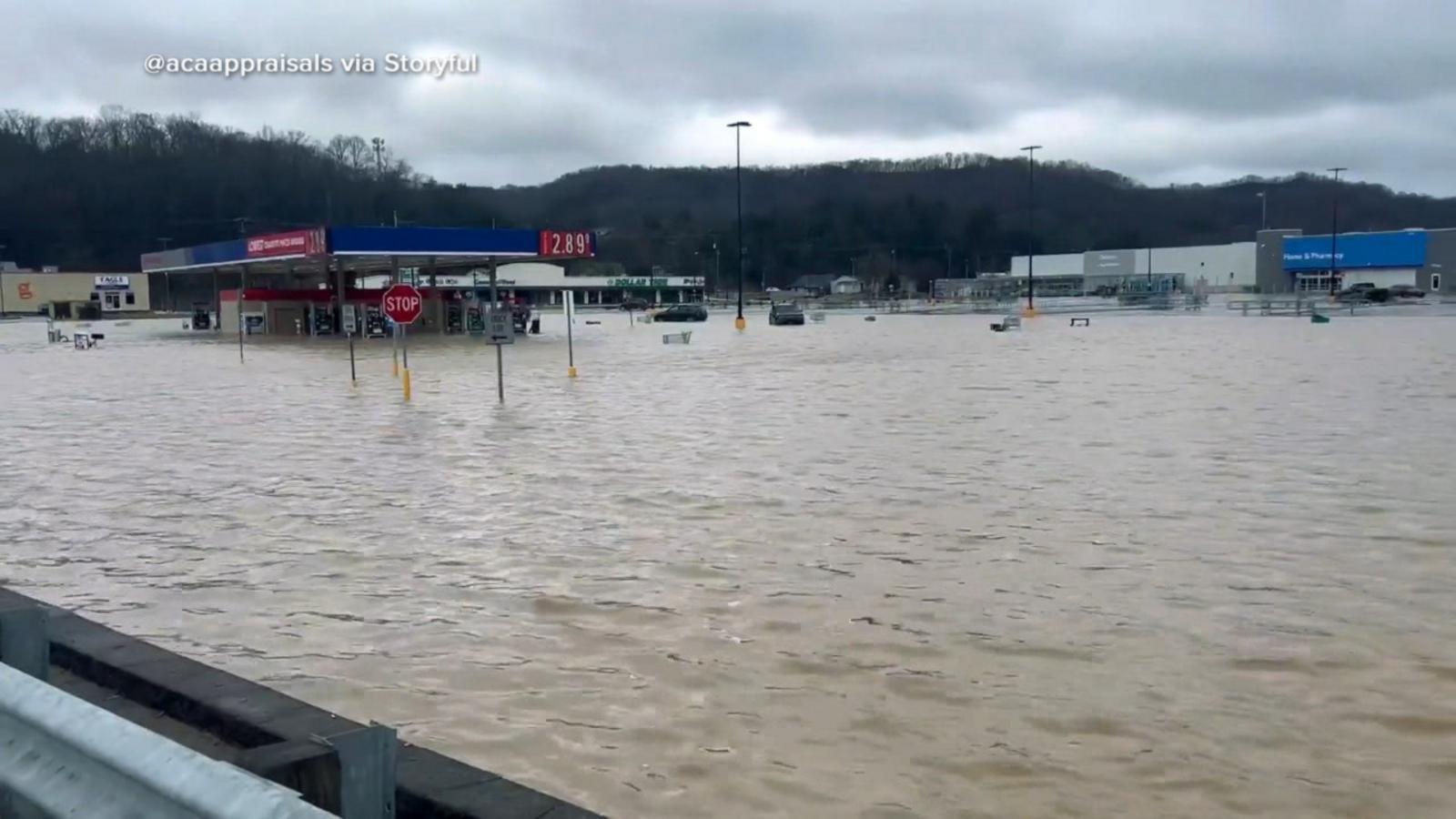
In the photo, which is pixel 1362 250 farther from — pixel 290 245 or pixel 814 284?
pixel 290 245

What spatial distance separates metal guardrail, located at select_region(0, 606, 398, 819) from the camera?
2887mm

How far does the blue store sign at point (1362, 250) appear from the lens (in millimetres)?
117062

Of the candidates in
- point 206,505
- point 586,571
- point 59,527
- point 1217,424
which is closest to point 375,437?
point 206,505

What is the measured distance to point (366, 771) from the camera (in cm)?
396

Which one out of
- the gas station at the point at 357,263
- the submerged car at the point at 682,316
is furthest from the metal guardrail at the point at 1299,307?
the gas station at the point at 357,263

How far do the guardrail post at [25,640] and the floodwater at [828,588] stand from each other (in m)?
2.13

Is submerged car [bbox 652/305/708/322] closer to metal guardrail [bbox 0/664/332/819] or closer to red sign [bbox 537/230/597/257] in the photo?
red sign [bbox 537/230/597/257]

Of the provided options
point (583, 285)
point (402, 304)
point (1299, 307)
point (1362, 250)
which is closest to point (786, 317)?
point (1299, 307)

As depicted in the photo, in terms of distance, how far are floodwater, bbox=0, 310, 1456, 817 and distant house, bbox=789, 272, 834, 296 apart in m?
158

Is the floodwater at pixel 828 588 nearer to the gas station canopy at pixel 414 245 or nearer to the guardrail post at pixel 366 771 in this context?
the guardrail post at pixel 366 771

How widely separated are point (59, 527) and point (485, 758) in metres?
8.15

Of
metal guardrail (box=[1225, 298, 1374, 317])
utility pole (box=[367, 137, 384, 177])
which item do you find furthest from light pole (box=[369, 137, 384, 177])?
metal guardrail (box=[1225, 298, 1374, 317])

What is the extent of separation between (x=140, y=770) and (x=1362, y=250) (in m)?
134

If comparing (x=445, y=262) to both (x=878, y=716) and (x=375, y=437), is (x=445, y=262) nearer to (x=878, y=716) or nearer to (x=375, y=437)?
(x=375, y=437)
